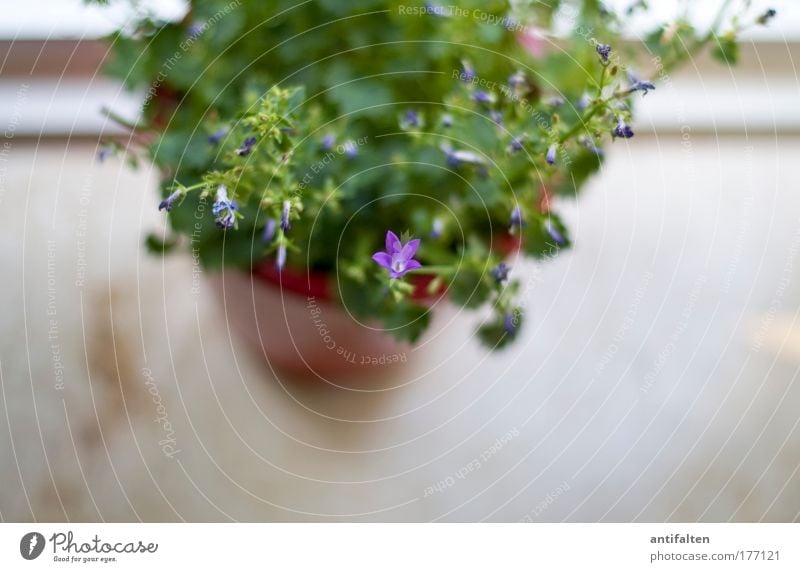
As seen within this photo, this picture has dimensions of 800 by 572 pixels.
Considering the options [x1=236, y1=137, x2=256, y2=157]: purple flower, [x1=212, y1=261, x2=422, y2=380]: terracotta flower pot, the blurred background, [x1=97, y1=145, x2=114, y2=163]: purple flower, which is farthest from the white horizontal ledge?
[x1=236, y1=137, x2=256, y2=157]: purple flower

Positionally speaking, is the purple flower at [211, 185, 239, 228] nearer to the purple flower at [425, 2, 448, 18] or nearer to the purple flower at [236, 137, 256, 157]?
the purple flower at [236, 137, 256, 157]

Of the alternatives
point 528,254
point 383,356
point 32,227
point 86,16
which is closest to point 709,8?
point 528,254

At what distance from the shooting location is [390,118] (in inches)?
22.8

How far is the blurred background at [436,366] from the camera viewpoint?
0.68 metres

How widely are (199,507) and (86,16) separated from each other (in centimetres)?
44

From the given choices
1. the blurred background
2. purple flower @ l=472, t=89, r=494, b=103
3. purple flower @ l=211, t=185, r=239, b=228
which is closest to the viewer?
purple flower @ l=211, t=185, r=239, b=228

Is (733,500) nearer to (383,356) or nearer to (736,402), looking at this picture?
(736,402)

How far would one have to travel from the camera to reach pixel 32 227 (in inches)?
29.5

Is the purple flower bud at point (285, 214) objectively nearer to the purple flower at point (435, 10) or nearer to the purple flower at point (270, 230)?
the purple flower at point (270, 230)

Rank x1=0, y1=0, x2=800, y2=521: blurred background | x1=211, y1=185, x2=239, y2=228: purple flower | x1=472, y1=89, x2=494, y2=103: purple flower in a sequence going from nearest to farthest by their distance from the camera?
x1=211, y1=185, x2=239, y2=228: purple flower
x1=472, y1=89, x2=494, y2=103: purple flower
x1=0, y1=0, x2=800, y2=521: blurred background

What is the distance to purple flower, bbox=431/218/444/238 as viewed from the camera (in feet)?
1.85

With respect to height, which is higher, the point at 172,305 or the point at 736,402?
the point at 172,305

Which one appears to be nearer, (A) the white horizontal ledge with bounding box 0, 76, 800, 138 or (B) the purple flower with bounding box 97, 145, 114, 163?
(B) the purple flower with bounding box 97, 145, 114, 163
